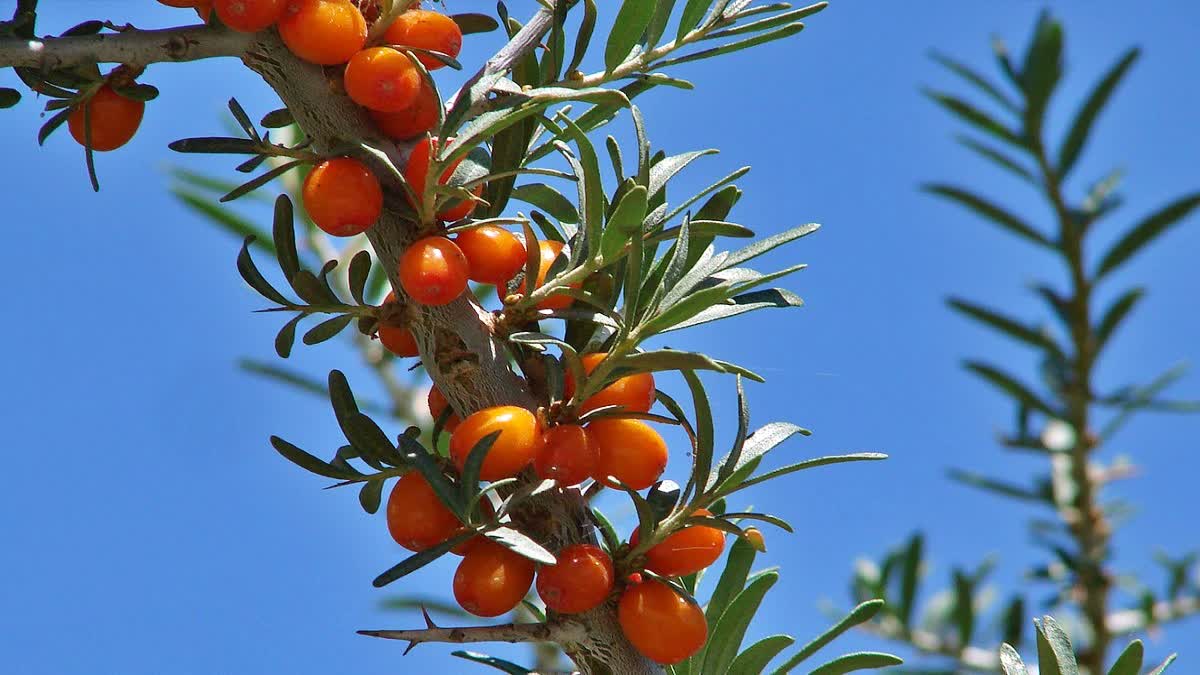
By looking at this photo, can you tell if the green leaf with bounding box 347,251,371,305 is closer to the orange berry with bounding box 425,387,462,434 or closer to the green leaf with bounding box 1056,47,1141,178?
→ the orange berry with bounding box 425,387,462,434

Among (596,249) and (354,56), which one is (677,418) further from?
(354,56)

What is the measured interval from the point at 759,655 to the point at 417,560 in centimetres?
46

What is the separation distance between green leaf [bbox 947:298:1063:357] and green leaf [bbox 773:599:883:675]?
1.32 m

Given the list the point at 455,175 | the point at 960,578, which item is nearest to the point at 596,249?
the point at 455,175

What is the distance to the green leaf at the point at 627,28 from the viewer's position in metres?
1.38

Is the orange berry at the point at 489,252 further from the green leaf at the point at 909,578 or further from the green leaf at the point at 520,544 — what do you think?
the green leaf at the point at 909,578

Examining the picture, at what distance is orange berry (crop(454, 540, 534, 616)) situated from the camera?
48.4 inches

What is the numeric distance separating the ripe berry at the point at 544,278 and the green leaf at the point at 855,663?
0.52m

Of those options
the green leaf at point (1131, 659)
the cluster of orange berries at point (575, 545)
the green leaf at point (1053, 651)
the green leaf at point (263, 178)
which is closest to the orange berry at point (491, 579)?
the cluster of orange berries at point (575, 545)

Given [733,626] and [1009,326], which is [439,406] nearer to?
[733,626]

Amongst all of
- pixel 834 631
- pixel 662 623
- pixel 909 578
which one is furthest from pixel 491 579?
pixel 909 578

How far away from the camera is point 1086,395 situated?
2494 millimetres

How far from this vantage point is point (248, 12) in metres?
1.21

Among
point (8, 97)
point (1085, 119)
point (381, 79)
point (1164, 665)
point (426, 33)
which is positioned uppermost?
point (1085, 119)
